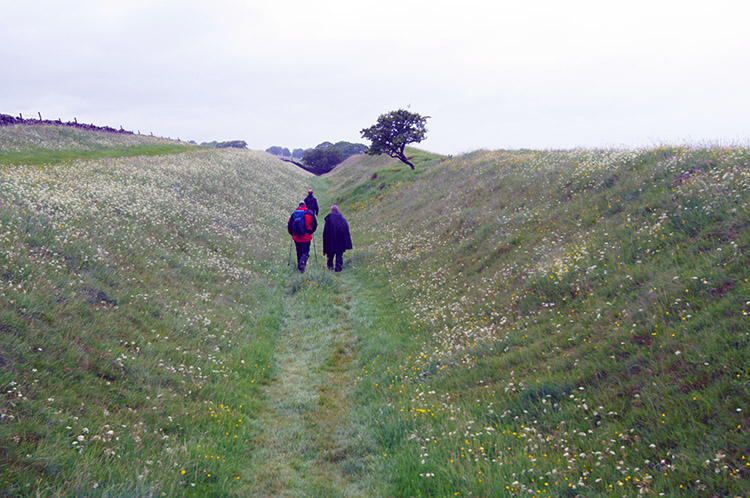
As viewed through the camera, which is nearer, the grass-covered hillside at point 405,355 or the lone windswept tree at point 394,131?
the grass-covered hillside at point 405,355

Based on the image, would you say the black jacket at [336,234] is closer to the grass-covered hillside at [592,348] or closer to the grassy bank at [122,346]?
the grassy bank at [122,346]

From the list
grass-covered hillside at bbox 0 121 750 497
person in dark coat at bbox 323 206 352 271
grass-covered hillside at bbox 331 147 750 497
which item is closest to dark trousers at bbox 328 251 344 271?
person in dark coat at bbox 323 206 352 271

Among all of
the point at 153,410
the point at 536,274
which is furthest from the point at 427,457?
the point at 536,274

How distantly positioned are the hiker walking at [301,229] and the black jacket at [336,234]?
2.92 feet

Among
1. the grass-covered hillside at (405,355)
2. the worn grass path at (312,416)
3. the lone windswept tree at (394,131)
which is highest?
the lone windswept tree at (394,131)

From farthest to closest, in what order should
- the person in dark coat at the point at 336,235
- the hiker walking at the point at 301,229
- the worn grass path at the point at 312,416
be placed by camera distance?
the person in dark coat at the point at 336,235 < the hiker walking at the point at 301,229 < the worn grass path at the point at 312,416

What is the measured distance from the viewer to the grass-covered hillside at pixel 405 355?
4.69 meters

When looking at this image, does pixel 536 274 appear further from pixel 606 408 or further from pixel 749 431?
pixel 749 431

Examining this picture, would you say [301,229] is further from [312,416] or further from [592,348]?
[592,348]

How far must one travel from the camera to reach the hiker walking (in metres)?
15.4

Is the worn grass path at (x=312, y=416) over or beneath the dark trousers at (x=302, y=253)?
beneath

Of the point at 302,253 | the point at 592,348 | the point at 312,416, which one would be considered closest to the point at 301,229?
the point at 302,253

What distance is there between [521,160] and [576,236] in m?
12.0

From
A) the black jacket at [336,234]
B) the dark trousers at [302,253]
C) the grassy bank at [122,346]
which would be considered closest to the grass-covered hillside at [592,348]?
the grassy bank at [122,346]
